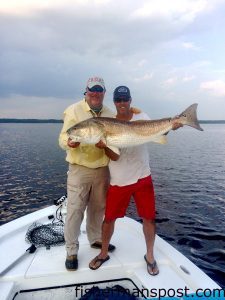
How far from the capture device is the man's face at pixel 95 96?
5148mm

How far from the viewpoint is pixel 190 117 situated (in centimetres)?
536

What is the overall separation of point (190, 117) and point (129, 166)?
4.59ft

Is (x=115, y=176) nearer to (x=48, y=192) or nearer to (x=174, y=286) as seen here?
(x=174, y=286)

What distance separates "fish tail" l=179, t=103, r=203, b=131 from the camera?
5.31 metres

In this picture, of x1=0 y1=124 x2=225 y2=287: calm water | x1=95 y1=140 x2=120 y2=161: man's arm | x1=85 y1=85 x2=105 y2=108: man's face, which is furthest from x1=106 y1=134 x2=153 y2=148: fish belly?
x1=0 y1=124 x2=225 y2=287: calm water

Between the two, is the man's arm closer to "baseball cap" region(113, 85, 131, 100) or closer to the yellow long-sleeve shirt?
the yellow long-sleeve shirt

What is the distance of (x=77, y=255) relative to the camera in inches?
211

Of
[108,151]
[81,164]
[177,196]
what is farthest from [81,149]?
[177,196]

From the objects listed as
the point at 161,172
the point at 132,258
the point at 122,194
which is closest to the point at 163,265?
the point at 132,258

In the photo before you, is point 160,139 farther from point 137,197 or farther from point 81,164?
point 81,164

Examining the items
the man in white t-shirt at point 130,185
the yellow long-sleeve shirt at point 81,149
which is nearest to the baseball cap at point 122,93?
the man in white t-shirt at point 130,185

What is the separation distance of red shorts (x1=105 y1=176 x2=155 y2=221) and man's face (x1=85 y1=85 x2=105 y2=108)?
1445 millimetres

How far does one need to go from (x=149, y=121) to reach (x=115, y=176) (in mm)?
1075

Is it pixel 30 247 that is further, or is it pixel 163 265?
pixel 30 247
